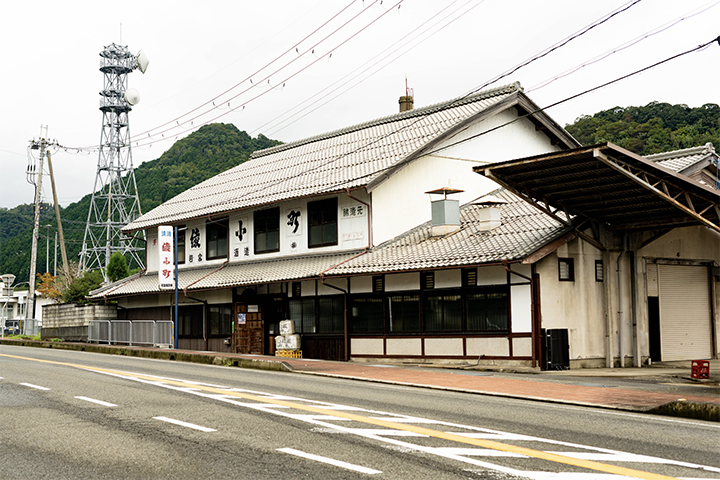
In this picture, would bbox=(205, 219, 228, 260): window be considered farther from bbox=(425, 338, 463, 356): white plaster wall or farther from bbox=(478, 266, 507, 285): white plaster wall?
bbox=(478, 266, 507, 285): white plaster wall

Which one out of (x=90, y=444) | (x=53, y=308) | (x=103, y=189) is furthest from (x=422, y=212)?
(x=103, y=189)

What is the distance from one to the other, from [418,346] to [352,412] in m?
11.7

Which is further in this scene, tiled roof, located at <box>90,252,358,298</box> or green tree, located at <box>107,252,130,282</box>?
green tree, located at <box>107,252,130,282</box>

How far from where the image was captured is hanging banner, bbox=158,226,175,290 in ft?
99.1

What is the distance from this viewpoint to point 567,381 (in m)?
16.6

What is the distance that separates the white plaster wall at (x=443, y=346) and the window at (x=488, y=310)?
0.63 metres

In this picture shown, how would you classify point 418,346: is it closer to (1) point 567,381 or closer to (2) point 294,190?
(1) point 567,381

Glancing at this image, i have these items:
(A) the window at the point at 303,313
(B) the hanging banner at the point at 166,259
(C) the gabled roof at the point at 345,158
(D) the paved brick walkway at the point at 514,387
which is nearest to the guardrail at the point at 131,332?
(B) the hanging banner at the point at 166,259

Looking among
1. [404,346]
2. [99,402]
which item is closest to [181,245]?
[404,346]

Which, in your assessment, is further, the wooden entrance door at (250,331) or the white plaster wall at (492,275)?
the wooden entrance door at (250,331)

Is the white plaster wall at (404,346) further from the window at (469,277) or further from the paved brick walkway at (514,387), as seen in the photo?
the window at (469,277)

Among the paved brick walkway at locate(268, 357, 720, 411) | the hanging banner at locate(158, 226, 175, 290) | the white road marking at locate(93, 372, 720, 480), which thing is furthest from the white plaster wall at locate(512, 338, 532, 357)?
the hanging banner at locate(158, 226, 175, 290)

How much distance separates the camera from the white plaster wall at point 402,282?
22422 millimetres

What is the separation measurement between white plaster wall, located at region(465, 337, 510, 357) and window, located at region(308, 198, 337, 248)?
7.28 metres
